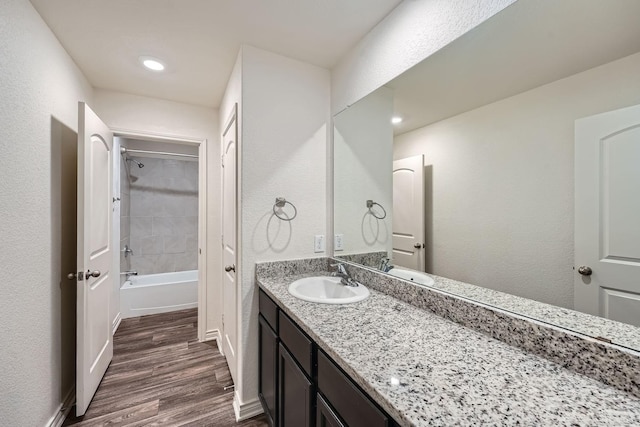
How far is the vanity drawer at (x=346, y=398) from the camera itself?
0.70 metres

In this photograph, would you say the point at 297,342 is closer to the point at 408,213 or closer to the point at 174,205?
the point at 408,213

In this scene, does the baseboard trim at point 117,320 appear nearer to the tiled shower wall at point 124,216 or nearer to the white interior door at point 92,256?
the tiled shower wall at point 124,216

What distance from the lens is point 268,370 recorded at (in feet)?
5.08

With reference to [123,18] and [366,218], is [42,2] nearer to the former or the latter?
[123,18]

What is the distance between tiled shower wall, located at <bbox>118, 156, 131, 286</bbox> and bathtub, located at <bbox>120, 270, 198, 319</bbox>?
0.72 feet

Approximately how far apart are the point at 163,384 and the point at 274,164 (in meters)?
1.84

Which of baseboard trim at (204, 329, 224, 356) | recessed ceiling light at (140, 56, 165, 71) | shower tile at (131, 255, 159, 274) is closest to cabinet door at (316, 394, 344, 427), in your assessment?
baseboard trim at (204, 329, 224, 356)

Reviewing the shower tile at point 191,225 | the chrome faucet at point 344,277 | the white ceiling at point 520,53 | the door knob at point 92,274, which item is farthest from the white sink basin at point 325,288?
the shower tile at point 191,225

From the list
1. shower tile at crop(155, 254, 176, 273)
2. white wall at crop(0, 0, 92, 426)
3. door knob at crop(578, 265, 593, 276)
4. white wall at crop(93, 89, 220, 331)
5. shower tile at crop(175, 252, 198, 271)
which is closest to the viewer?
door knob at crop(578, 265, 593, 276)

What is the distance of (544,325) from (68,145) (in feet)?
9.10

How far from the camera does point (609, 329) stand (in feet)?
2.51

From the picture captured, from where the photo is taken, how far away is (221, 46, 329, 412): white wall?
5.62 ft

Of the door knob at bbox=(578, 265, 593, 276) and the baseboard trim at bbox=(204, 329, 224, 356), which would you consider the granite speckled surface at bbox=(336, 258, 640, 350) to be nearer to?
the door knob at bbox=(578, 265, 593, 276)

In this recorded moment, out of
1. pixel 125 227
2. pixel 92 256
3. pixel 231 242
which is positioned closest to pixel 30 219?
pixel 92 256
